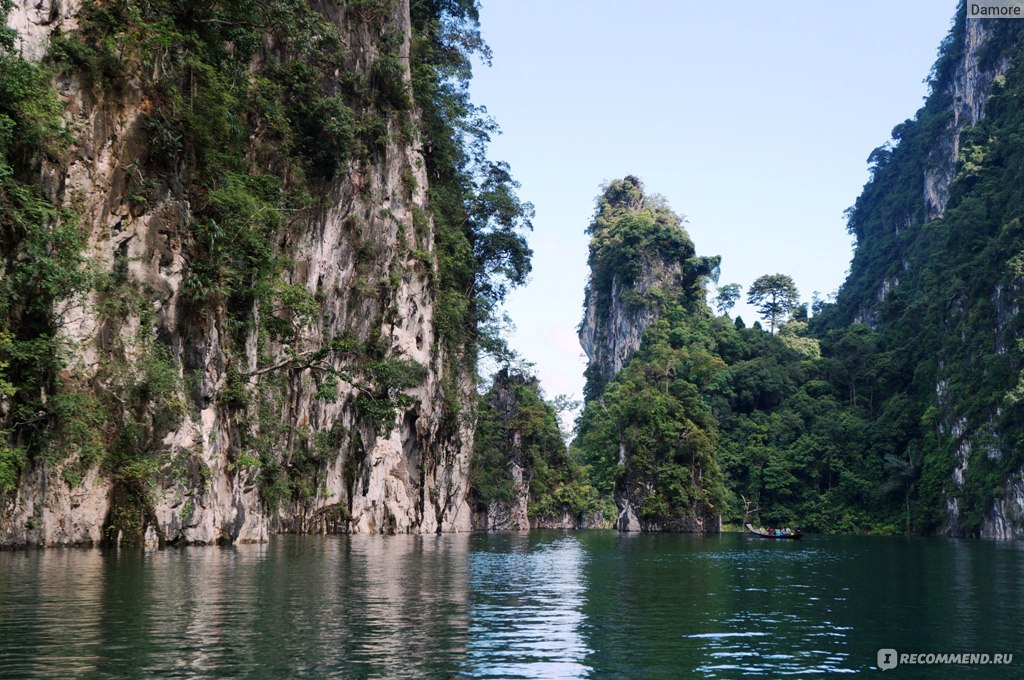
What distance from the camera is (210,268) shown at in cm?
3139

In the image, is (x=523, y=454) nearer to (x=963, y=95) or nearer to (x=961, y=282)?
(x=961, y=282)

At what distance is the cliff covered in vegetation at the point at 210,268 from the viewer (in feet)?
80.1

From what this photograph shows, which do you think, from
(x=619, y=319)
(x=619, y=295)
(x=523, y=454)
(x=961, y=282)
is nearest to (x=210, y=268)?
(x=523, y=454)

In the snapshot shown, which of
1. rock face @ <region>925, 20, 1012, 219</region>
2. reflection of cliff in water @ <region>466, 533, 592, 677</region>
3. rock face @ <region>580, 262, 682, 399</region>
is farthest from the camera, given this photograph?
rock face @ <region>580, 262, 682, 399</region>

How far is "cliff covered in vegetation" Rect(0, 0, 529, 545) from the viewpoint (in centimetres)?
2442

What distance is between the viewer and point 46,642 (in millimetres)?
11164

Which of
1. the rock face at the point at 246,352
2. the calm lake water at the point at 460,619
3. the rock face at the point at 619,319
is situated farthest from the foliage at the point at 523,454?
the calm lake water at the point at 460,619

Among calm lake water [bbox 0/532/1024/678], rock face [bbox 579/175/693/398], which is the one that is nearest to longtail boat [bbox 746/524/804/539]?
calm lake water [bbox 0/532/1024/678]

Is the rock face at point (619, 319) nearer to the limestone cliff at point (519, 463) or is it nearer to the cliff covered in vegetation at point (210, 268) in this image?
the limestone cliff at point (519, 463)

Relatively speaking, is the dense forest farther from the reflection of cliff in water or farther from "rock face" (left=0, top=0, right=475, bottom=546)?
the reflection of cliff in water

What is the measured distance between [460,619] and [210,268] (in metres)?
19.9

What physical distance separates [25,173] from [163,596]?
13.7 meters

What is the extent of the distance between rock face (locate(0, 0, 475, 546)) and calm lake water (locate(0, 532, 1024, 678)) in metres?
2.10

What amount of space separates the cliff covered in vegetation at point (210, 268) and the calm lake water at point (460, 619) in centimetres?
342
